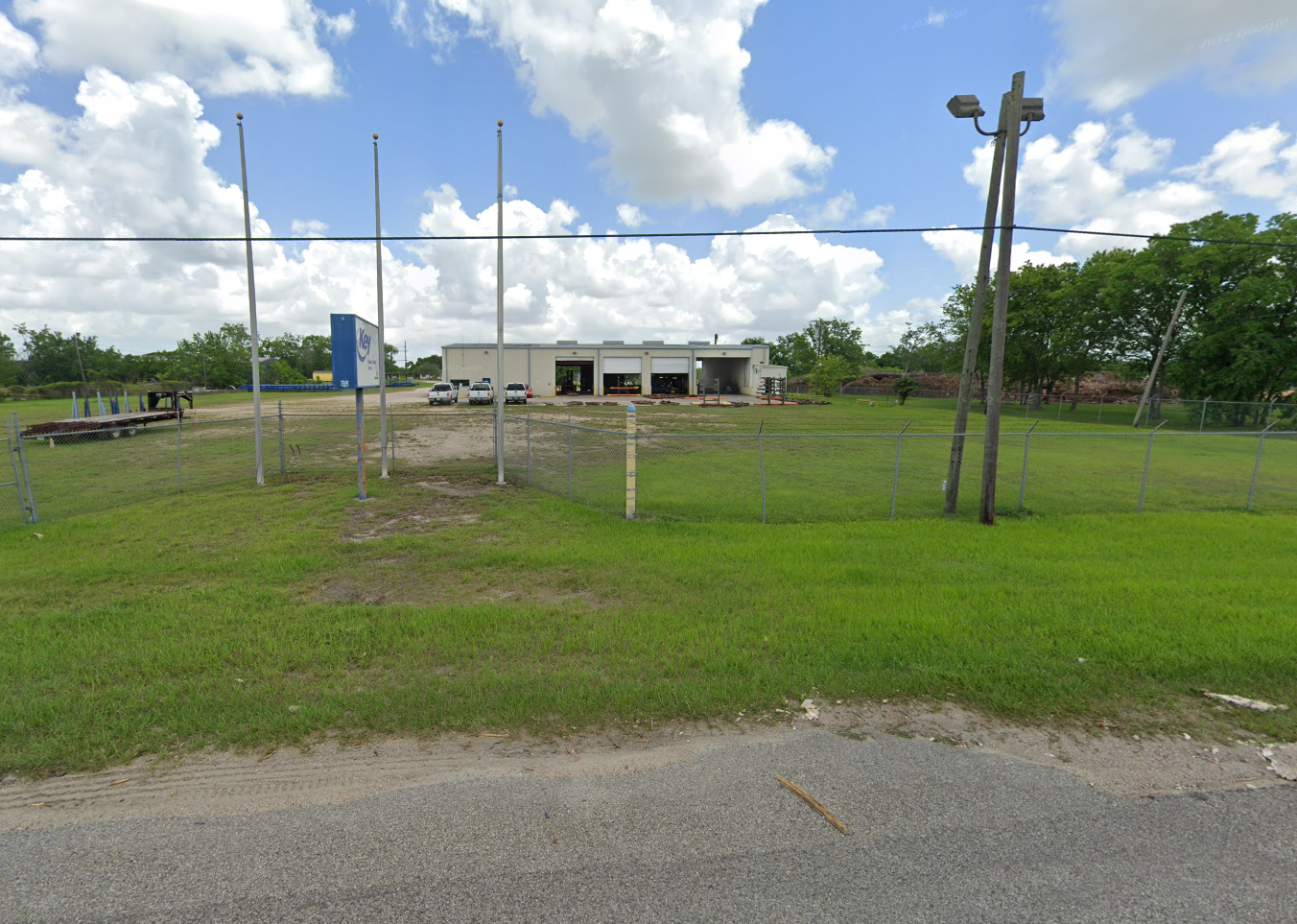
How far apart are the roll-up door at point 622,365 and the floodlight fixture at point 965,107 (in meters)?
52.7

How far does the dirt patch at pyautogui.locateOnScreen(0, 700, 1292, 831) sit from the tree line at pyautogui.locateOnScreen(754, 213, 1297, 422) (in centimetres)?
2555

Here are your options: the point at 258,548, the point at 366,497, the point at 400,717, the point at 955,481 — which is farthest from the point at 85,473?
the point at 955,481

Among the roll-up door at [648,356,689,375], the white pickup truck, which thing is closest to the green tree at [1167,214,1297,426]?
the roll-up door at [648,356,689,375]

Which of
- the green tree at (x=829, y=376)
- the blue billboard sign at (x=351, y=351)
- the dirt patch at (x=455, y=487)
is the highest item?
the green tree at (x=829, y=376)

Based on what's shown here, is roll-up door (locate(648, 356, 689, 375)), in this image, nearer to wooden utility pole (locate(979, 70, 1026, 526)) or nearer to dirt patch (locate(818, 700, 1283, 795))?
wooden utility pole (locate(979, 70, 1026, 526))

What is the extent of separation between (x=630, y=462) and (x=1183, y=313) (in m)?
41.0

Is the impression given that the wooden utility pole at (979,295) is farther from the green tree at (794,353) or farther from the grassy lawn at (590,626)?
the green tree at (794,353)

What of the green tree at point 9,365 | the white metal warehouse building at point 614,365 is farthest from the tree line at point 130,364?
the white metal warehouse building at point 614,365

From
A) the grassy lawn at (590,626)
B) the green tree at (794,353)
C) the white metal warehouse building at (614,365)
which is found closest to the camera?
the grassy lawn at (590,626)

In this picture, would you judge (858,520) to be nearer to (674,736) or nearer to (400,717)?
(674,736)

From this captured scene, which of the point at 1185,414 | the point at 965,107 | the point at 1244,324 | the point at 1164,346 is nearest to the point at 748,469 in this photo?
the point at 965,107

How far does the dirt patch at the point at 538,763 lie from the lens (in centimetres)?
310

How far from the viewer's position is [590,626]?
17.8 feet

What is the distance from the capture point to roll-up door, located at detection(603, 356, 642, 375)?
6097 cm
